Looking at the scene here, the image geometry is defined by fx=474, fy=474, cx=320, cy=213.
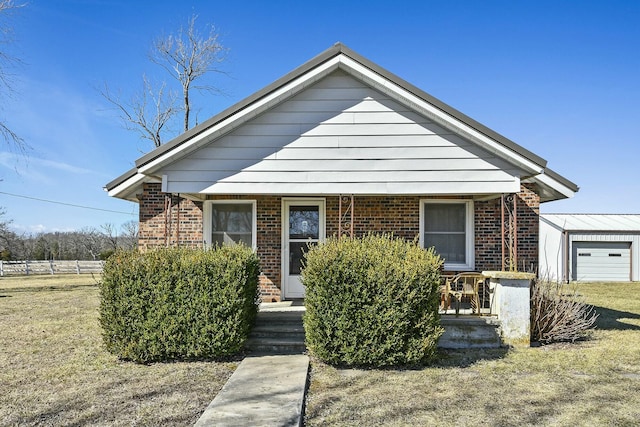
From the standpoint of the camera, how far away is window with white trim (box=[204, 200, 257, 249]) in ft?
35.5

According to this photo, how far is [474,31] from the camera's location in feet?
38.1

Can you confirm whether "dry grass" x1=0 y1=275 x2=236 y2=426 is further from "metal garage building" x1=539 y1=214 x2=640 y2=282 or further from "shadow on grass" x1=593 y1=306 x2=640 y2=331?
"metal garage building" x1=539 y1=214 x2=640 y2=282

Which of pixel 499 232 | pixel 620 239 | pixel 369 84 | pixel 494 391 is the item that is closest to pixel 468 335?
pixel 494 391

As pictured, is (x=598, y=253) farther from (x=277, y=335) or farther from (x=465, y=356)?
(x=277, y=335)

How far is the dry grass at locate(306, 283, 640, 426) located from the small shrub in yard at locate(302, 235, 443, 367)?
0.95 feet

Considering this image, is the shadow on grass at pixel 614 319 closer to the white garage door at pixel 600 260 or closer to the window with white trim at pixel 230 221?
the window with white trim at pixel 230 221

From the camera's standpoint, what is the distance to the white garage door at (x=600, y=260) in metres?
26.9

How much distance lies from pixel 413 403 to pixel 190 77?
2383 centimetres

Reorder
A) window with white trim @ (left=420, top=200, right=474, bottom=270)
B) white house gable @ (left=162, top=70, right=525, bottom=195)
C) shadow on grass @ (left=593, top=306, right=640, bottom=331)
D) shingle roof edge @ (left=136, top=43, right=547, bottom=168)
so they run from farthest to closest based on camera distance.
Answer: window with white trim @ (left=420, top=200, right=474, bottom=270) < shadow on grass @ (left=593, top=306, right=640, bottom=331) < white house gable @ (left=162, top=70, right=525, bottom=195) < shingle roof edge @ (left=136, top=43, right=547, bottom=168)

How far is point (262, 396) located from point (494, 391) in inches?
111

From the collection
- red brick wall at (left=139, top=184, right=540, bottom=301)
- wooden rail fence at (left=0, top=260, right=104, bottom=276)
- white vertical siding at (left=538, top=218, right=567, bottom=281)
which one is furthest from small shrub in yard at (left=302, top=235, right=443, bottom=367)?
wooden rail fence at (left=0, top=260, right=104, bottom=276)

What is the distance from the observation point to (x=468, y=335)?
797 cm

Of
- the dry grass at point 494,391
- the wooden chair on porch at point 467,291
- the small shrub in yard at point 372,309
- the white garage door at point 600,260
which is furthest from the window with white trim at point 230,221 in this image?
the white garage door at point 600,260

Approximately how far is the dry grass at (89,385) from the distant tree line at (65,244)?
1477 inches
